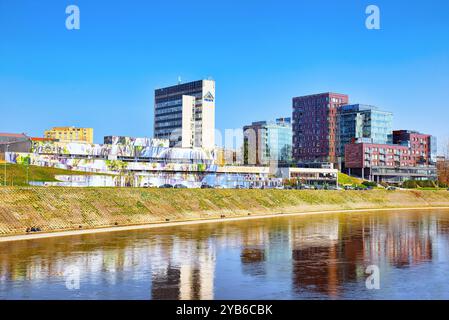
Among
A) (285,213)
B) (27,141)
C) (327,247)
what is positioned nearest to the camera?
(327,247)

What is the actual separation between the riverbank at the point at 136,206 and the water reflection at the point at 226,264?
8.32 metres

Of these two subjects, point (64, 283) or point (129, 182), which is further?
point (129, 182)

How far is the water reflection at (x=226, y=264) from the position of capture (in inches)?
1246

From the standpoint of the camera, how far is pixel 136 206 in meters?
81.0

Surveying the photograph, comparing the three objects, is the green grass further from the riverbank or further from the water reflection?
the water reflection

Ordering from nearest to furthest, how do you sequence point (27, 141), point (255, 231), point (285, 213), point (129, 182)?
point (255, 231)
point (285, 213)
point (129, 182)
point (27, 141)

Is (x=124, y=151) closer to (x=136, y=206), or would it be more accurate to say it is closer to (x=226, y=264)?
(x=136, y=206)

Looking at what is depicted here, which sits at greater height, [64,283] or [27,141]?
[27,141]

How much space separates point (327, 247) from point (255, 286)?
2188 cm

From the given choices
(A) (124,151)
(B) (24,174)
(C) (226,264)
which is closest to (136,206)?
(B) (24,174)

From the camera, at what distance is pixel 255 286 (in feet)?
109

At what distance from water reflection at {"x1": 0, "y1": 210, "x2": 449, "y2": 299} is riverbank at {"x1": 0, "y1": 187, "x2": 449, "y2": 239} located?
8.32m
